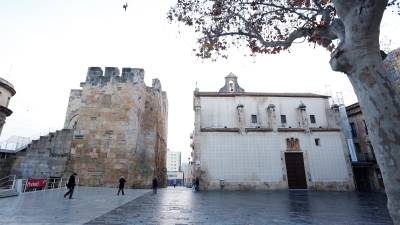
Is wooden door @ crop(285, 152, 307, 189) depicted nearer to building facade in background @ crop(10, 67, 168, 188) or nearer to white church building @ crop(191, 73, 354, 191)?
white church building @ crop(191, 73, 354, 191)

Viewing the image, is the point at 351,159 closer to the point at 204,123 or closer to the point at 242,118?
the point at 242,118

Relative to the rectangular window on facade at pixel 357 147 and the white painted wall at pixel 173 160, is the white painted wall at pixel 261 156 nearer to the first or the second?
the rectangular window on facade at pixel 357 147

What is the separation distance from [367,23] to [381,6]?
0.29m

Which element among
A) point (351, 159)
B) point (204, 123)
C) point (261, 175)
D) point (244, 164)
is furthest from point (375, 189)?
point (204, 123)

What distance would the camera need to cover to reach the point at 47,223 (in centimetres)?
518

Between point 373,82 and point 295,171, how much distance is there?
24111 millimetres

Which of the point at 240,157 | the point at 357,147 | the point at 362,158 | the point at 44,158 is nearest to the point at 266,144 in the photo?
the point at 240,157

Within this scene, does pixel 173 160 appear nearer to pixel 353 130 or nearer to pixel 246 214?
pixel 353 130

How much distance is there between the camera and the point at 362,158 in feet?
93.6

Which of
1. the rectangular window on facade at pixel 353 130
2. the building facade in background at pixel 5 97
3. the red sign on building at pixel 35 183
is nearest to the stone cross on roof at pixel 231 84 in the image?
the rectangular window on facade at pixel 353 130

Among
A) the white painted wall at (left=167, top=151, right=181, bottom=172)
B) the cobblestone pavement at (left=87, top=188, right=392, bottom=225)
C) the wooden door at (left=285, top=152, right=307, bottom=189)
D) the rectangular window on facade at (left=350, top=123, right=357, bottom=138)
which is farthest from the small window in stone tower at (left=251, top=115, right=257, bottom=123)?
the white painted wall at (left=167, top=151, right=181, bottom=172)

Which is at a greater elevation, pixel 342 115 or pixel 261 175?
pixel 342 115

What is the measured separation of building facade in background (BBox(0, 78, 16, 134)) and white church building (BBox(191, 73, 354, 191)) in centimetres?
2089

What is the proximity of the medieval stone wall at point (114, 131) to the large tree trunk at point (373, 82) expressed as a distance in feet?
67.5
